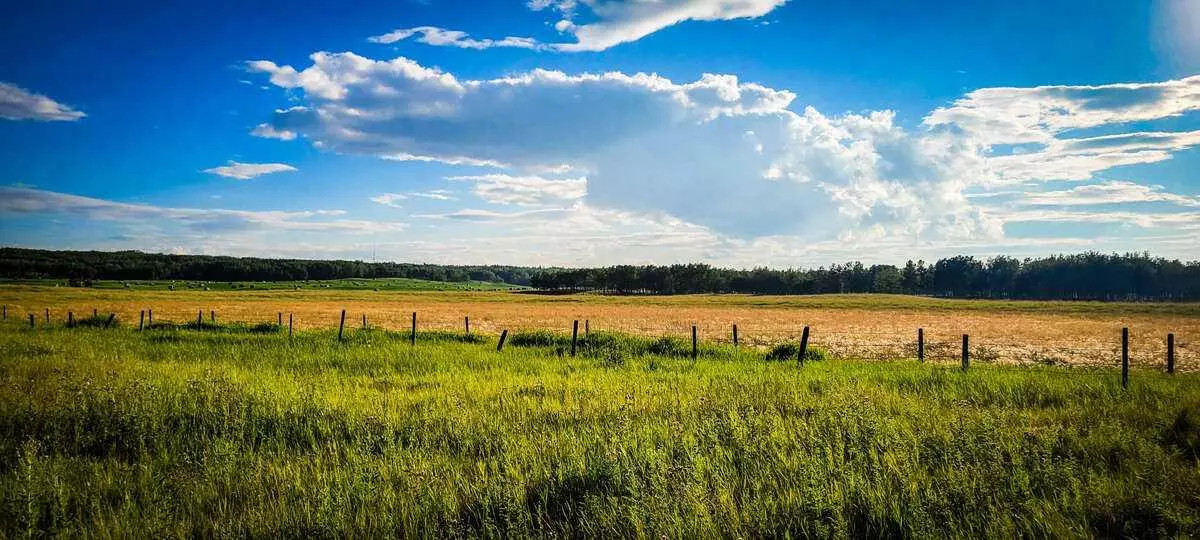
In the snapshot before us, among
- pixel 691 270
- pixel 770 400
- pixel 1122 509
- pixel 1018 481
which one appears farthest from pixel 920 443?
pixel 691 270

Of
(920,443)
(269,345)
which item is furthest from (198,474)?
(269,345)

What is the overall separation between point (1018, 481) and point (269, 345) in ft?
79.0

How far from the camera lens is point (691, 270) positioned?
196m

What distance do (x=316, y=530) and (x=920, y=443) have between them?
7249 millimetres

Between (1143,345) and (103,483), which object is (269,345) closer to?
(103,483)

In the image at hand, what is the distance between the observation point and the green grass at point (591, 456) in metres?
5.45

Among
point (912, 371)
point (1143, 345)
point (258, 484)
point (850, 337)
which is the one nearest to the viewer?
point (258, 484)

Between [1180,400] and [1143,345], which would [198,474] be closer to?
[1180,400]

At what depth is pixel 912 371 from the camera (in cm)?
1694

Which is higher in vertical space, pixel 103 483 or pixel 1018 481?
pixel 1018 481

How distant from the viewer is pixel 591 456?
23.2ft

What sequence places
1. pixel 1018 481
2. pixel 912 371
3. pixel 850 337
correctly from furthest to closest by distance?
pixel 850 337
pixel 912 371
pixel 1018 481

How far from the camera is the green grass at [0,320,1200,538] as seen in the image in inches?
215

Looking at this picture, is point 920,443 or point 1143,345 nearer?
point 920,443
